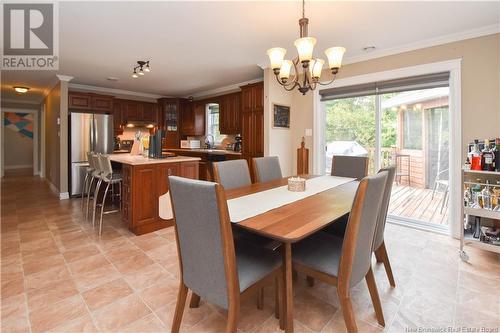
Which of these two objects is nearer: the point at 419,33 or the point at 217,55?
the point at 419,33

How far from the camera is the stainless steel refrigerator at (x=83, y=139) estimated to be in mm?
4875

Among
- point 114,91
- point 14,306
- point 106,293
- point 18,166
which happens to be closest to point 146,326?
point 106,293

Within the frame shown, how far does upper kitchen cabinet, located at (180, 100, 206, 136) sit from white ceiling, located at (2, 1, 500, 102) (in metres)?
2.33

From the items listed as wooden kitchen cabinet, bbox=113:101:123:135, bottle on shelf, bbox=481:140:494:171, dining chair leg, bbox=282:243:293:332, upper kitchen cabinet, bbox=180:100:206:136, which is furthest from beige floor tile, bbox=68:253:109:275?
upper kitchen cabinet, bbox=180:100:206:136

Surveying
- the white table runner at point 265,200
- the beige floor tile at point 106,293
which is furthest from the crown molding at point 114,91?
the white table runner at point 265,200

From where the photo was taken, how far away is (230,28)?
8.68 feet

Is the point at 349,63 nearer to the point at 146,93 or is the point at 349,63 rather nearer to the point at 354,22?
the point at 354,22

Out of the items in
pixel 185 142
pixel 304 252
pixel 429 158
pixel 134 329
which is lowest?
pixel 134 329

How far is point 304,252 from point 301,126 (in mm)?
2909

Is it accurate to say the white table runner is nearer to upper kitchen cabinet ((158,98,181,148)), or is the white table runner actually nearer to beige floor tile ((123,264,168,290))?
beige floor tile ((123,264,168,290))

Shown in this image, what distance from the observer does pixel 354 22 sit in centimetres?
251

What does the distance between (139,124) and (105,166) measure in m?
3.43

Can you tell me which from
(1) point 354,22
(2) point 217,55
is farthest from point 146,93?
(1) point 354,22

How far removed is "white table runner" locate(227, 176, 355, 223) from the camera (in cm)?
144
